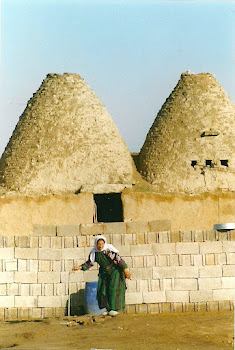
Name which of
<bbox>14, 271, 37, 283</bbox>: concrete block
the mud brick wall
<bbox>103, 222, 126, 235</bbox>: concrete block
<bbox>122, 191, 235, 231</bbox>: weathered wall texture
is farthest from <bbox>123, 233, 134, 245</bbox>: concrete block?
<bbox>122, 191, 235, 231</bbox>: weathered wall texture

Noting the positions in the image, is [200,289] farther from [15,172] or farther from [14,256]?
[15,172]

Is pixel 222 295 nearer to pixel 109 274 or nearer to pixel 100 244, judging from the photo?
pixel 109 274

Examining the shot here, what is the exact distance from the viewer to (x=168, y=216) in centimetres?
1569

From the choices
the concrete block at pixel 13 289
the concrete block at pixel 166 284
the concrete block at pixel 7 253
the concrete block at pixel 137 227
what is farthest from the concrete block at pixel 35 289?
the concrete block at pixel 166 284

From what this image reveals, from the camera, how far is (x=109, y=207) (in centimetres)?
1744

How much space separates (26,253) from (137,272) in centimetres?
177

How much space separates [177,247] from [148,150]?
7632mm

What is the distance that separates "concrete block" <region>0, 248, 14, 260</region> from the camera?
33.2ft

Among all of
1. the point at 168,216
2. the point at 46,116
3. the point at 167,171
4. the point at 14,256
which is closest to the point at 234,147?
the point at 167,171

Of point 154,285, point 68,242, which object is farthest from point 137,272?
point 68,242

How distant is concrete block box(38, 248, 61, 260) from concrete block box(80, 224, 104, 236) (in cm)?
52

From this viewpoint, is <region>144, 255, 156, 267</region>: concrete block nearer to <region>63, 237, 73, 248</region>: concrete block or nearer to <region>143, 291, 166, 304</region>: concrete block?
<region>143, 291, 166, 304</region>: concrete block

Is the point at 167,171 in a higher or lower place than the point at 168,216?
higher

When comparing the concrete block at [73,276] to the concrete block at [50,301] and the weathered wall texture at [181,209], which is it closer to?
the concrete block at [50,301]
